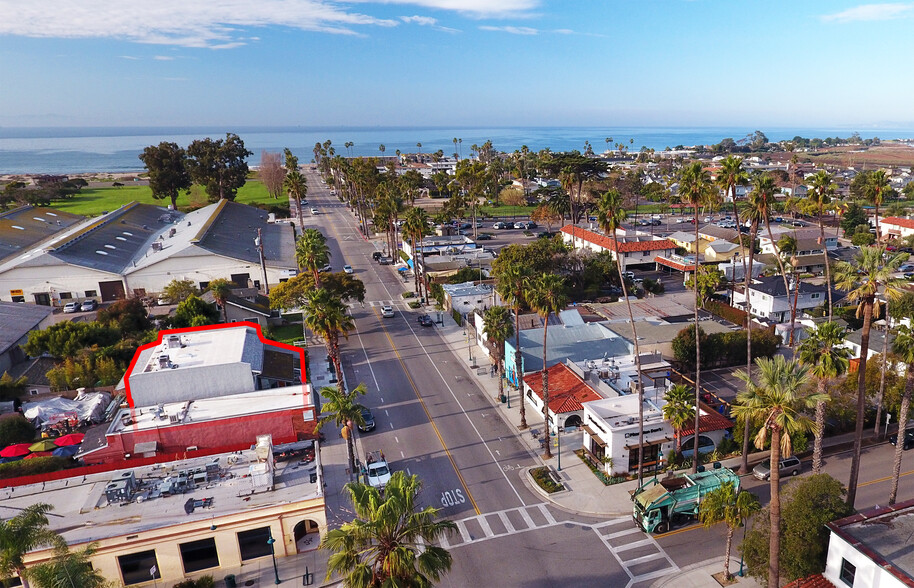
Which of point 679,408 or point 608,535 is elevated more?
point 679,408

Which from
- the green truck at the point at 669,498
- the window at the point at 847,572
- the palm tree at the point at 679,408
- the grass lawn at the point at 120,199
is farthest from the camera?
the grass lawn at the point at 120,199

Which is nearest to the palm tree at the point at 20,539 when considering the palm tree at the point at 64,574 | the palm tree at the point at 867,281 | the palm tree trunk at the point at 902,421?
the palm tree at the point at 64,574

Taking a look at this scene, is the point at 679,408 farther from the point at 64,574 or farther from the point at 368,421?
the point at 64,574

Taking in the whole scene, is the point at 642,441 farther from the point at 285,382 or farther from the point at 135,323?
the point at 135,323

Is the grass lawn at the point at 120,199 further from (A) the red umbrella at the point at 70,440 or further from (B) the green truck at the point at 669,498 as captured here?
(B) the green truck at the point at 669,498

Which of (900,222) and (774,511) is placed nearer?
(774,511)

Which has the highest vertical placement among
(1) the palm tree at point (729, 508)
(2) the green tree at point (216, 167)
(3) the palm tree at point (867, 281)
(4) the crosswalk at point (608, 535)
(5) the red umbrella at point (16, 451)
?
(2) the green tree at point (216, 167)

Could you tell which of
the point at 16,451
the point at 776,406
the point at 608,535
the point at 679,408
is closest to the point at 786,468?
the point at 679,408
